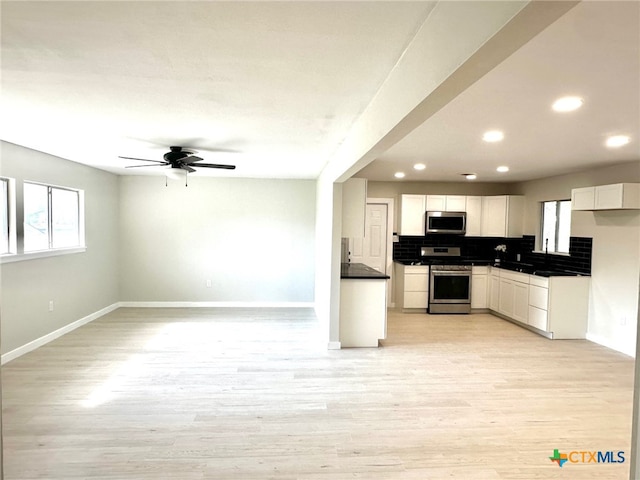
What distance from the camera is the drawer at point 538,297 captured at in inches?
204

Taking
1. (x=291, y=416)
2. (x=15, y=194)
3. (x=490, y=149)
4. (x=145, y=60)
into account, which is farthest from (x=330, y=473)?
(x=15, y=194)

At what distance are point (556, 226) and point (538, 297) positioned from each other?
149 cm

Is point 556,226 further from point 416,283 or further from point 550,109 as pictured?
point 550,109

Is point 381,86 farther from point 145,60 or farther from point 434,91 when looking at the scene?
point 145,60

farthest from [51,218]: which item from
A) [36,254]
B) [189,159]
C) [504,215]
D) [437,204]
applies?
[504,215]

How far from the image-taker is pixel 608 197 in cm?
457

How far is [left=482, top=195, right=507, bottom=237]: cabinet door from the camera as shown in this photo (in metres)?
6.69

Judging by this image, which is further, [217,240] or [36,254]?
[217,240]

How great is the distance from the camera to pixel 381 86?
7.47 feet

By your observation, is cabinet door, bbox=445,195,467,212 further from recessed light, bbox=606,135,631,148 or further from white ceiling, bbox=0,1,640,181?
recessed light, bbox=606,135,631,148

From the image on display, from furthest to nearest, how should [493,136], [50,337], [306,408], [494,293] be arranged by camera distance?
[494,293]
[50,337]
[493,136]
[306,408]

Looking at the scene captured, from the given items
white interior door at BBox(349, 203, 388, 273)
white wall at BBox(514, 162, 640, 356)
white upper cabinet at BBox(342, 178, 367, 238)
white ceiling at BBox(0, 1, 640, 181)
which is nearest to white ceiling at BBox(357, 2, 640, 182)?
white ceiling at BBox(0, 1, 640, 181)

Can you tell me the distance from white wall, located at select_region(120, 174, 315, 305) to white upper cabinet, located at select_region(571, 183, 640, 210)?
162 inches

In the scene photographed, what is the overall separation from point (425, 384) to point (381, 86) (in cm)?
279
